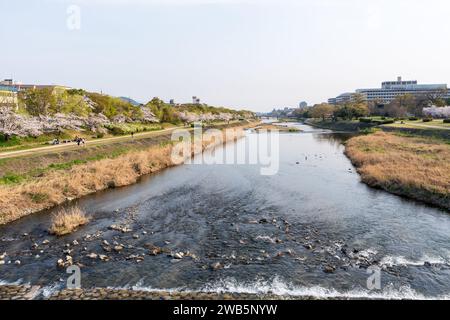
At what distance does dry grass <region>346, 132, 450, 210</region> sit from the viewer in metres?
21.7

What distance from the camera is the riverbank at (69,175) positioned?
763 inches

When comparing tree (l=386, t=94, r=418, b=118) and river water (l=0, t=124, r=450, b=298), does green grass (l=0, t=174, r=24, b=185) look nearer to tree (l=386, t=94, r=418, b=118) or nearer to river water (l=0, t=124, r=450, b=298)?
river water (l=0, t=124, r=450, b=298)

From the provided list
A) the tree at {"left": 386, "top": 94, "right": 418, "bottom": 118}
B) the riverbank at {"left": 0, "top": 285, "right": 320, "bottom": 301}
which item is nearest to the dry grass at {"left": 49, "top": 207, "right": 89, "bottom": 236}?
the riverbank at {"left": 0, "top": 285, "right": 320, "bottom": 301}

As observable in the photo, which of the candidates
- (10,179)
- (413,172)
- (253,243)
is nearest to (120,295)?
(253,243)

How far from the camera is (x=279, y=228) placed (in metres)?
16.9

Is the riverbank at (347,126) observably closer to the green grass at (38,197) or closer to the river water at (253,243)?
the river water at (253,243)

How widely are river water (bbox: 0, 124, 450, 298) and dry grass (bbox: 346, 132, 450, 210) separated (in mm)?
1207

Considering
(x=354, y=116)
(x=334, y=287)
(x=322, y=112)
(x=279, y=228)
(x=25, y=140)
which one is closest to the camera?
(x=334, y=287)

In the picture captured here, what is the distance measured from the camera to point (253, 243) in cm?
1508

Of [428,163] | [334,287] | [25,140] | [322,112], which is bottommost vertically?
[334,287]
